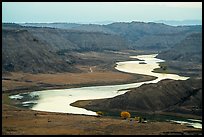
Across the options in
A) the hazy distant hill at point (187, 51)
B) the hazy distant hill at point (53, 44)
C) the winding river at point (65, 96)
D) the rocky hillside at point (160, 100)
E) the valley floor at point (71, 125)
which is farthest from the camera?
the hazy distant hill at point (187, 51)

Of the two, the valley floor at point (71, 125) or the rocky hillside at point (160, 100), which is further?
the rocky hillside at point (160, 100)

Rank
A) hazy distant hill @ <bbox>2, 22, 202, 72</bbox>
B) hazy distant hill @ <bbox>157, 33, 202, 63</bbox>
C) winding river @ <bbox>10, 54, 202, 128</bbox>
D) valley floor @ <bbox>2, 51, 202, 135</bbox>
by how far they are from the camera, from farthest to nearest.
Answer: hazy distant hill @ <bbox>157, 33, 202, 63</bbox>, hazy distant hill @ <bbox>2, 22, 202, 72</bbox>, winding river @ <bbox>10, 54, 202, 128</bbox>, valley floor @ <bbox>2, 51, 202, 135</bbox>

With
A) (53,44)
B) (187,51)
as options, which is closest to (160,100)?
(187,51)

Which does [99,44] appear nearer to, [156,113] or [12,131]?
[156,113]

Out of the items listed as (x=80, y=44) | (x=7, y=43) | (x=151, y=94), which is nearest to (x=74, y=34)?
(x=80, y=44)

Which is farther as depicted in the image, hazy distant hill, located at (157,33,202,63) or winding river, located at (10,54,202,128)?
hazy distant hill, located at (157,33,202,63)

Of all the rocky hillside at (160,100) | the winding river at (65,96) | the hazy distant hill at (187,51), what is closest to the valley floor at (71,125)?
the winding river at (65,96)

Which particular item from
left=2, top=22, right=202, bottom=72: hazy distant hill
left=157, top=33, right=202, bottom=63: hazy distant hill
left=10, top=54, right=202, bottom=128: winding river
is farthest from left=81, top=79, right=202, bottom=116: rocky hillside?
left=157, top=33, right=202, bottom=63: hazy distant hill

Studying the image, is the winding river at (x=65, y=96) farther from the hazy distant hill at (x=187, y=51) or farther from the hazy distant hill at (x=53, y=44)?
the hazy distant hill at (x=187, y=51)

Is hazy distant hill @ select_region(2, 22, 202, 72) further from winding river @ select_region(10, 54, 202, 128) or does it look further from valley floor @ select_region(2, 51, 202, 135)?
valley floor @ select_region(2, 51, 202, 135)

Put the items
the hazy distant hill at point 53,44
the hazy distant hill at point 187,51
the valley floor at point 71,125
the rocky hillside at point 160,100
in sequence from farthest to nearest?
the hazy distant hill at point 187,51
the hazy distant hill at point 53,44
the rocky hillside at point 160,100
the valley floor at point 71,125
